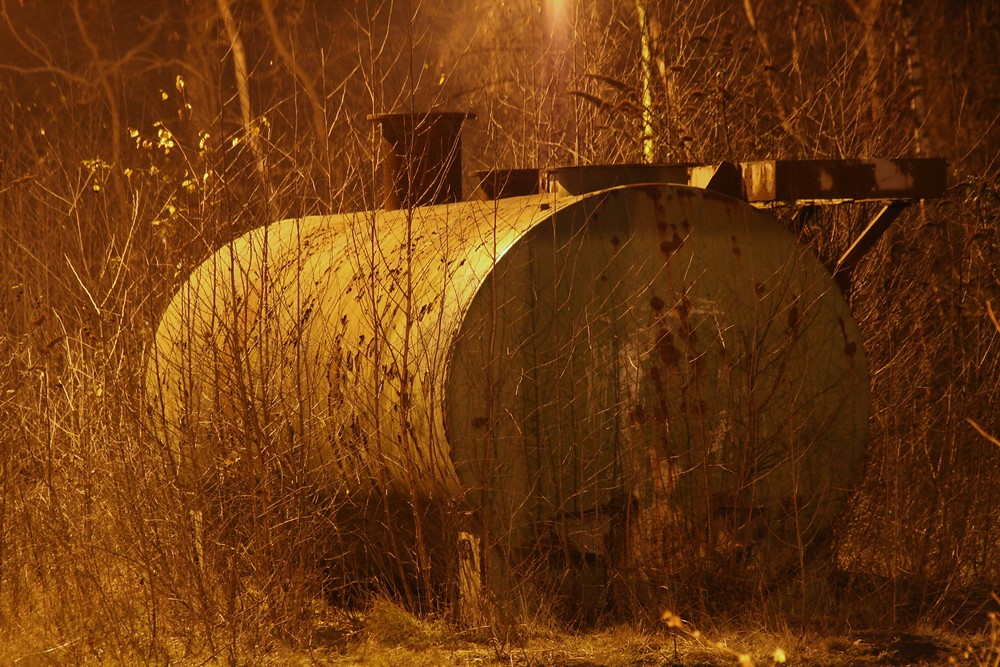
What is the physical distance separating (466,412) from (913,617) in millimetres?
2330

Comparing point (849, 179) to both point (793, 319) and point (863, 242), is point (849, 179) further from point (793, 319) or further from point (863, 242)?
point (793, 319)

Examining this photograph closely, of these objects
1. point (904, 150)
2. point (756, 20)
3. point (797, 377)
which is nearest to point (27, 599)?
point (797, 377)

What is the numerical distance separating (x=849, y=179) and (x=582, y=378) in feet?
4.99

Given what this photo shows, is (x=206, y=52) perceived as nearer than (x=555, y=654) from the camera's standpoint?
No

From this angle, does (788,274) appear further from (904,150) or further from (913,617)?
(904,150)

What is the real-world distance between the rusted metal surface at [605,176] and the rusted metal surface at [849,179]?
0.40 metres

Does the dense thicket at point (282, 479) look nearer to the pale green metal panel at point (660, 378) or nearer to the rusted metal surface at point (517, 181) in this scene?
the rusted metal surface at point (517, 181)

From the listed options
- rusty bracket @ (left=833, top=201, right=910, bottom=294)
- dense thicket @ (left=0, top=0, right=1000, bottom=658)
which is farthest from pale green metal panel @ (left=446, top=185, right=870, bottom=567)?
dense thicket @ (left=0, top=0, right=1000, bottom=658)

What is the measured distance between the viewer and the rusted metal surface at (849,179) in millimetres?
5688

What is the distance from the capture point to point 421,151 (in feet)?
23.0

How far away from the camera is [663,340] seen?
17.8 feet

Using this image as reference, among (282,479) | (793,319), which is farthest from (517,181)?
(282,479)

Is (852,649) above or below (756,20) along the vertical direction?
below

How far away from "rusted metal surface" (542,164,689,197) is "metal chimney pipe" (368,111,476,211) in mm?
986
